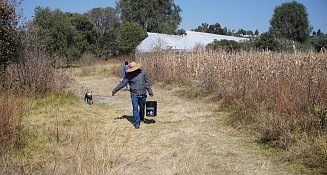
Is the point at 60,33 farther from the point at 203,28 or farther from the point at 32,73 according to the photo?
the point at 203,28

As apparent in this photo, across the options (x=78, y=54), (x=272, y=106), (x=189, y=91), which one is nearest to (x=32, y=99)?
(x=189, y=91)

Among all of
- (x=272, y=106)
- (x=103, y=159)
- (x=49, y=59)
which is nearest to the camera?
(x=103, y=159)

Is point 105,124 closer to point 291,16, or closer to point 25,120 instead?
Answer: point 25,120

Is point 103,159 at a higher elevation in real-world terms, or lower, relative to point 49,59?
lower

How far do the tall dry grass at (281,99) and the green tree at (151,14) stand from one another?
44165 mm

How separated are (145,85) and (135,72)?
432 mm

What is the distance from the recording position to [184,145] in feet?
23.0

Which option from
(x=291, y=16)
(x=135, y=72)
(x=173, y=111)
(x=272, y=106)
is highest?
(x=291, y=16)

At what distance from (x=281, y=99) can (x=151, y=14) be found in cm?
5166

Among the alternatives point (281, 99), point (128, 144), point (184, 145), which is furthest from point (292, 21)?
point (128, 144)

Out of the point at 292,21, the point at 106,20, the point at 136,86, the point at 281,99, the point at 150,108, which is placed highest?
the point at 106,20

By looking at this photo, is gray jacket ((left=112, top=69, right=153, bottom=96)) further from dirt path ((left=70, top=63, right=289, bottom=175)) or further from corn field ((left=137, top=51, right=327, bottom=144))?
corn field ((left=137, top=51, right=327, bottom=144))

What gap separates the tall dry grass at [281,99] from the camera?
624 centimetres

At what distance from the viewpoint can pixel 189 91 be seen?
1394 cm
